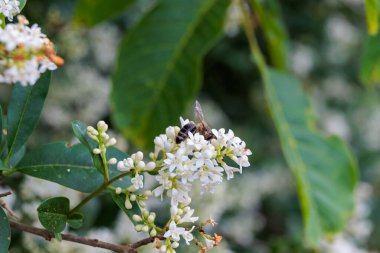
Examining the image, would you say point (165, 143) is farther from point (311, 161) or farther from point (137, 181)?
point (311, 161)

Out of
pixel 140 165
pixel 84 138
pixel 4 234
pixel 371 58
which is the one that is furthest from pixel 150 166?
pixel 371 58

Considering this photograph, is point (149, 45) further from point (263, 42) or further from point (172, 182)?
point (263, 42)

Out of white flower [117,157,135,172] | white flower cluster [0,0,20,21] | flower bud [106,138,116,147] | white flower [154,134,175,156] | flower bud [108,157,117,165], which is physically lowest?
white flower [117,157,135,172]

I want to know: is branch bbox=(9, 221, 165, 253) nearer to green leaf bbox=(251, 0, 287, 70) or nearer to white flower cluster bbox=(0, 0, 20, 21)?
white flower cluster bbox=(0, 0, 20, 21)

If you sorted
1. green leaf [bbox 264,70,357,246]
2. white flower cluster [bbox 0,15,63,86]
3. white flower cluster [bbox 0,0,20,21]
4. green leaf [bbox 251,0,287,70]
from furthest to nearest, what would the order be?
1. green leaf [bbox 251,0,287,70]
2. green leaf [bbox 264,70,357,246]
3. white flower cluster [bbox 0,0,20,21]
4. white flower cluster [bbox 0,15,63,86]

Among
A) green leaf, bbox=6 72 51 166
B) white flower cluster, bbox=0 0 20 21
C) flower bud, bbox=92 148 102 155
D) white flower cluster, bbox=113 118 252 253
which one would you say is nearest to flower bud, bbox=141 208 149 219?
white flower cluster, bbox=113 118 252 253

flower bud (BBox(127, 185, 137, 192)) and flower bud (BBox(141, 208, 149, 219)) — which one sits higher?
flower bud (BBox(127, 185, 137, 192))

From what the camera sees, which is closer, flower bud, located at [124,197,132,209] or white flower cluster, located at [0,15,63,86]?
white flower cluster, located at [0,15,63,86]
